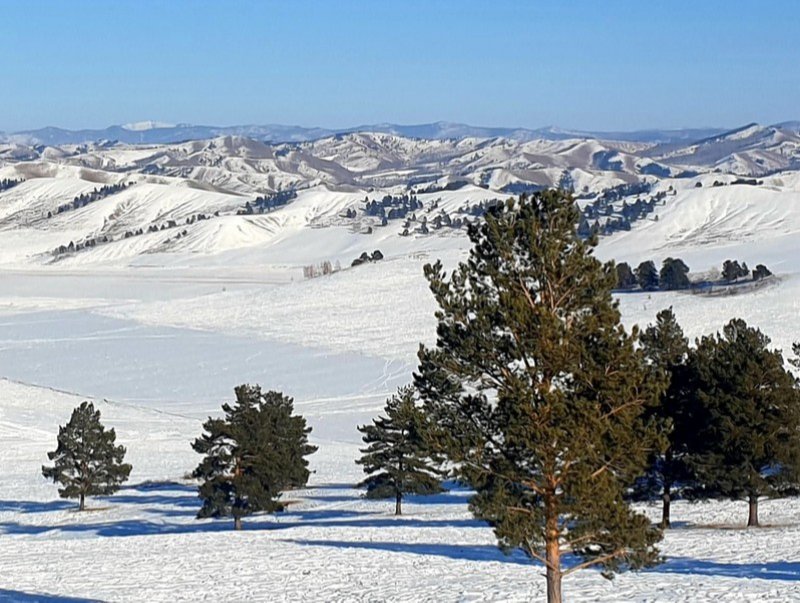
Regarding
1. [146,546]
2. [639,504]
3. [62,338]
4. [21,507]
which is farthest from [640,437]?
[62,338]

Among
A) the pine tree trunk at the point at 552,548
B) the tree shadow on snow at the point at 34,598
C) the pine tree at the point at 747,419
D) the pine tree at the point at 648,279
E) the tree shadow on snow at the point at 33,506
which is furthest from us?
the pine tree at the point at 648,279

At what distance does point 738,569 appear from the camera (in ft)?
73.5

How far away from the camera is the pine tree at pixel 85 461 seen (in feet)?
137

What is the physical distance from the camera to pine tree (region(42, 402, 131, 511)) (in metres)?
41.8

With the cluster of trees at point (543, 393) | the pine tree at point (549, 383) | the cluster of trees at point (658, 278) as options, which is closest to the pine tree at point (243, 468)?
the cluster of trees at point (543, 393)

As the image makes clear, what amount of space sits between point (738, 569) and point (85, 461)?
26.4 metres

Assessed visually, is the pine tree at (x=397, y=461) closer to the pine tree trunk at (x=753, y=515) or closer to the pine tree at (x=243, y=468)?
the pine tree at (x=243, y=468)

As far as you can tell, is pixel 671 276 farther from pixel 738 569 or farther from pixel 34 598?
pixel 34 598

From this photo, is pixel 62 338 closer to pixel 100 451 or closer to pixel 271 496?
pixel 100 451

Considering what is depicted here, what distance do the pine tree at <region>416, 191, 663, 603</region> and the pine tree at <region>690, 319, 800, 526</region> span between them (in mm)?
14104

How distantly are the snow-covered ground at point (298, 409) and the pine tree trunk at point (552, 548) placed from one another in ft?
13.1

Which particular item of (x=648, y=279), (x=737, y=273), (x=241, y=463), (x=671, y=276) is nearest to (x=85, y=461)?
(x=241, y=463)

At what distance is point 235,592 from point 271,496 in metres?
14.1

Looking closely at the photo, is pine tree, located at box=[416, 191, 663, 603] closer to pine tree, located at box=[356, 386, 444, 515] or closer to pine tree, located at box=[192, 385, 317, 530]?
pine tree, located at box=[356, 386, 444, 515]
